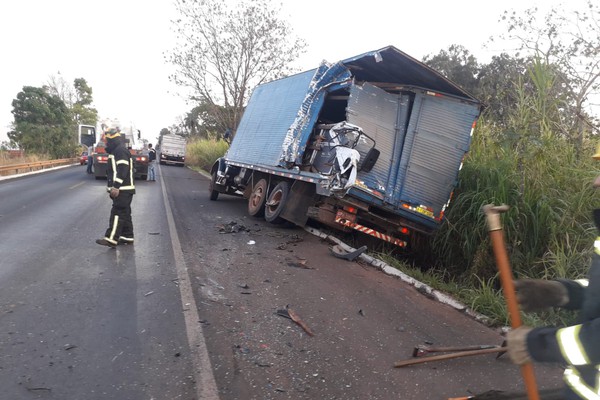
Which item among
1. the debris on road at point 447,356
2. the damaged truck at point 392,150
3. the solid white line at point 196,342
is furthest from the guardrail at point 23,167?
the debris on road at point 447,356

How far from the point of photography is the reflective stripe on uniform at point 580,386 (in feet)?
5.34

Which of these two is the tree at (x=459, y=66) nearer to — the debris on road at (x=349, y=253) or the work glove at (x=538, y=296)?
the debris on road at (x=349, y=253)

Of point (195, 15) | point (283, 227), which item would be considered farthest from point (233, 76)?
point (283, 227)

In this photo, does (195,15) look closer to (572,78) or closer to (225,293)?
(572,78)

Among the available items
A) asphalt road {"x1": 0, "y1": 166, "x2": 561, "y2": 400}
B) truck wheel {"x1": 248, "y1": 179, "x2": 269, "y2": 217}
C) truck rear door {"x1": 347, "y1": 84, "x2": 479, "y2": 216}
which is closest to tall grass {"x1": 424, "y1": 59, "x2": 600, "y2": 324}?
truck rear door {"x1": 347, "y1": 84, "x2": 479, "y2": 216}

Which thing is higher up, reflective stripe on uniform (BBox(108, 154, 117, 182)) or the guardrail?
reflective stripe on uniform (BBox(108, 154, 117, 182))

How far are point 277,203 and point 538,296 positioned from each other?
320 inches

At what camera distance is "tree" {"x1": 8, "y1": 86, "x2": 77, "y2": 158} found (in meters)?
30.8

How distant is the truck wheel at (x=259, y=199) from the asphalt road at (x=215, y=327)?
119 inches

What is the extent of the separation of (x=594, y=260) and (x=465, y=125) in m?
6.47

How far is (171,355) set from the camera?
3658 mm

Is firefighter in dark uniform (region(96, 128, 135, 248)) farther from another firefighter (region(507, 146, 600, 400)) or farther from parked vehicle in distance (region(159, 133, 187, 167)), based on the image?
parked vehicle in distance (region(159, 133, 187, 167))

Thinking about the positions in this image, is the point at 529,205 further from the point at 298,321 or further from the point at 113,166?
the point at 113,166

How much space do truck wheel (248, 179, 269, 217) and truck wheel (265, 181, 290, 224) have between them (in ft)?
1.49
